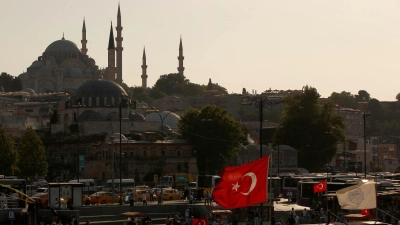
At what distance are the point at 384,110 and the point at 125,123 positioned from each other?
9802 cm

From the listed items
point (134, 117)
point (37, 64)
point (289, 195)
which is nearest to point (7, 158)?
point (289, 195)

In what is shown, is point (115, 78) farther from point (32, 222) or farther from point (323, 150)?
point (32, 222)

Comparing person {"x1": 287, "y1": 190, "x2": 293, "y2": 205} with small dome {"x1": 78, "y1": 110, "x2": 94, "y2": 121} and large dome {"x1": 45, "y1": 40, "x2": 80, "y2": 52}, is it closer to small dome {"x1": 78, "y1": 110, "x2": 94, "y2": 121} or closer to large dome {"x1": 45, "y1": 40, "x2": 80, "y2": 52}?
small dome {"x1": 78, "y1": 110, "x2": 94, "y2": 121}

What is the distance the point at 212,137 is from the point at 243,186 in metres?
62.8

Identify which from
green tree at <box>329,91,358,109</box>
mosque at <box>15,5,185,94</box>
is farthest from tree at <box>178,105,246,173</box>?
green tree at <box>329,91,358,109</box>

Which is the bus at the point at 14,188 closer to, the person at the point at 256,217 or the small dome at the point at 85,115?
the person at the point at 256,217

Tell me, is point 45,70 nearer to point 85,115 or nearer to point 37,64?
point 37,64

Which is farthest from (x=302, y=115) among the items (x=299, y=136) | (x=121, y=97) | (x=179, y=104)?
(x=179, y=104)

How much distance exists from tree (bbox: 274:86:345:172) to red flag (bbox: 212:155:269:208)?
6663 cm

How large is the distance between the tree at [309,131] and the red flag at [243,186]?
2623 inches

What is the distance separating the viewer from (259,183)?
80.8 feet

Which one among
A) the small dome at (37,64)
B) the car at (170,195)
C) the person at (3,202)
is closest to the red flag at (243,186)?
the person at (3,202)

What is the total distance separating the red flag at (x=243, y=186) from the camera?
24.5m

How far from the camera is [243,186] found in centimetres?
2469
